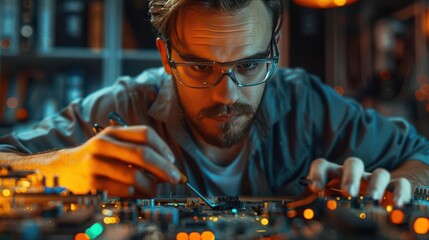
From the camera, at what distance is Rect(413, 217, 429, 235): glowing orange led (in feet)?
2.17

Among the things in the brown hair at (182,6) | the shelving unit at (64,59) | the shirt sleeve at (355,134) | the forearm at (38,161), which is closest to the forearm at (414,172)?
the shirt sleeve at (355,134)

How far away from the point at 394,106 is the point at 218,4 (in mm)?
2112

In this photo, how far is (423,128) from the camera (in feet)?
9.72

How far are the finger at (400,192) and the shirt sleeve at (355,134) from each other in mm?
787

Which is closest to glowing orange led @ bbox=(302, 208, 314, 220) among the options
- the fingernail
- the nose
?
the fingernail

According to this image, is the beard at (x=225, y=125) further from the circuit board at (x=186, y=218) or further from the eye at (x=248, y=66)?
the circuit board at (x=186, y=218)

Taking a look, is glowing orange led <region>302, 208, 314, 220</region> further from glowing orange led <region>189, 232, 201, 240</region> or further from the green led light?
the green led light

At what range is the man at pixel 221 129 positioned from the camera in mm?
978

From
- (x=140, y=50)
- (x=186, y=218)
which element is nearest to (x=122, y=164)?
(x=186, y=218)

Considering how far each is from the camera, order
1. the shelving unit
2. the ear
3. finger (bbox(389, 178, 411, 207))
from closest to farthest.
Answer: finger (bbox(389, 178, 411, 207)) < the ear < the shelving unit

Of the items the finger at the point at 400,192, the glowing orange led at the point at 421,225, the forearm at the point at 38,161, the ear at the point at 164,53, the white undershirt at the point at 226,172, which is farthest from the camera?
the white undershirt at the point at 226,172

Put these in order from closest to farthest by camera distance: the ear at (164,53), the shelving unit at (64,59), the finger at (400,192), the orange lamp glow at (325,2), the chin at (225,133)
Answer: the finger at (400,192) → the chin at (225,133) → the ear at (164,53) → the orange lamp glow at (325,2) → the shelving unit at (64,59)

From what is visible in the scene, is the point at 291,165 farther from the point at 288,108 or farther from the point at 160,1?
A: the point at 160,1

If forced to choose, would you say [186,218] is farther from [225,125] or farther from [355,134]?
[355,134]
